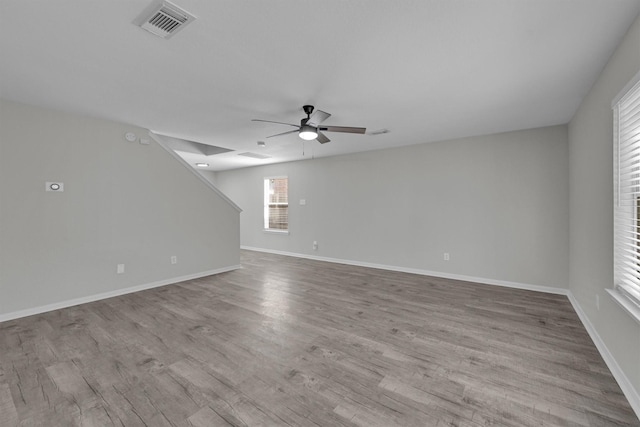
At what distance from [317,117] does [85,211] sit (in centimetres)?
333

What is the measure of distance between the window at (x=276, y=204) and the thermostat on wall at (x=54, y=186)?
4553mm

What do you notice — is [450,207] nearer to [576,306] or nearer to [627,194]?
[576,306]

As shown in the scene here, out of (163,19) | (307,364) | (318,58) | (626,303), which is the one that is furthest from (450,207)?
(163,19)

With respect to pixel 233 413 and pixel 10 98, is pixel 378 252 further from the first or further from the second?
pixel 10 98

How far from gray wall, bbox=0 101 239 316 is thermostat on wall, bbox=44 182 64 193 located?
0.05 meters

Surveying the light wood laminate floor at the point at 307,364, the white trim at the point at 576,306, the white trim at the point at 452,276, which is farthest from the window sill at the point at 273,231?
the light wood laminate floor at the point at 307,364

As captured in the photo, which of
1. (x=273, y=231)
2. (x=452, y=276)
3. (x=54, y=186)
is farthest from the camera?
(x=273, y=231)

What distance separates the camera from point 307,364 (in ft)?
7.25

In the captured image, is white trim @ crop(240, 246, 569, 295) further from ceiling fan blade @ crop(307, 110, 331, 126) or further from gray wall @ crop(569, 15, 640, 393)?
ceiling fan blade @ crop(307, 110, 331, 126)

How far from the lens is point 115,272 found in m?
3.96

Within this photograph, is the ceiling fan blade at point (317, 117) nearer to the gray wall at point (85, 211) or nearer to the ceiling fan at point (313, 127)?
the ceiling fan at point (313, 127)

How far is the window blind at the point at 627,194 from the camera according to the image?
1.87 metres

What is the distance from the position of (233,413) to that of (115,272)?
3.34 m

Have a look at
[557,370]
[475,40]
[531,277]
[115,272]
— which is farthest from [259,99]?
[531,277]
